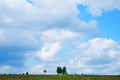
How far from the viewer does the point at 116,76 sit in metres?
46.3

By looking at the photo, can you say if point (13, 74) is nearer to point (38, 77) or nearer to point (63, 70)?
point (38, 77)

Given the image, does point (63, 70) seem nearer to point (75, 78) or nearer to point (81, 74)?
point (81, 74)

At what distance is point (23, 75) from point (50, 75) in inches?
151

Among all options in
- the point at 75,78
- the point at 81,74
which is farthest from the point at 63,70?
the point at 75,78

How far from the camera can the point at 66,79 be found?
4222 centimetres

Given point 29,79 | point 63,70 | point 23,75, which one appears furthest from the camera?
point 63,70

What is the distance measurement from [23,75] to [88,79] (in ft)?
30.8

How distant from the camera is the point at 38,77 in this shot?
42938 millimetres

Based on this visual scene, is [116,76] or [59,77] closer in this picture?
[59,77]

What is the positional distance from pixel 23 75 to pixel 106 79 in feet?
38.3

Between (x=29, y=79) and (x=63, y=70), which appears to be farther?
(x=63, y=70)

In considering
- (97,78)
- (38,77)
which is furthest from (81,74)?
(38,77)

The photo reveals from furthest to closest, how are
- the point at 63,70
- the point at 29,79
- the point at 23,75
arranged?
the point at 63,70 → the point at 23,75 → the point at 29,79

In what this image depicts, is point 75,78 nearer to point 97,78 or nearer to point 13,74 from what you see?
point 97,78
